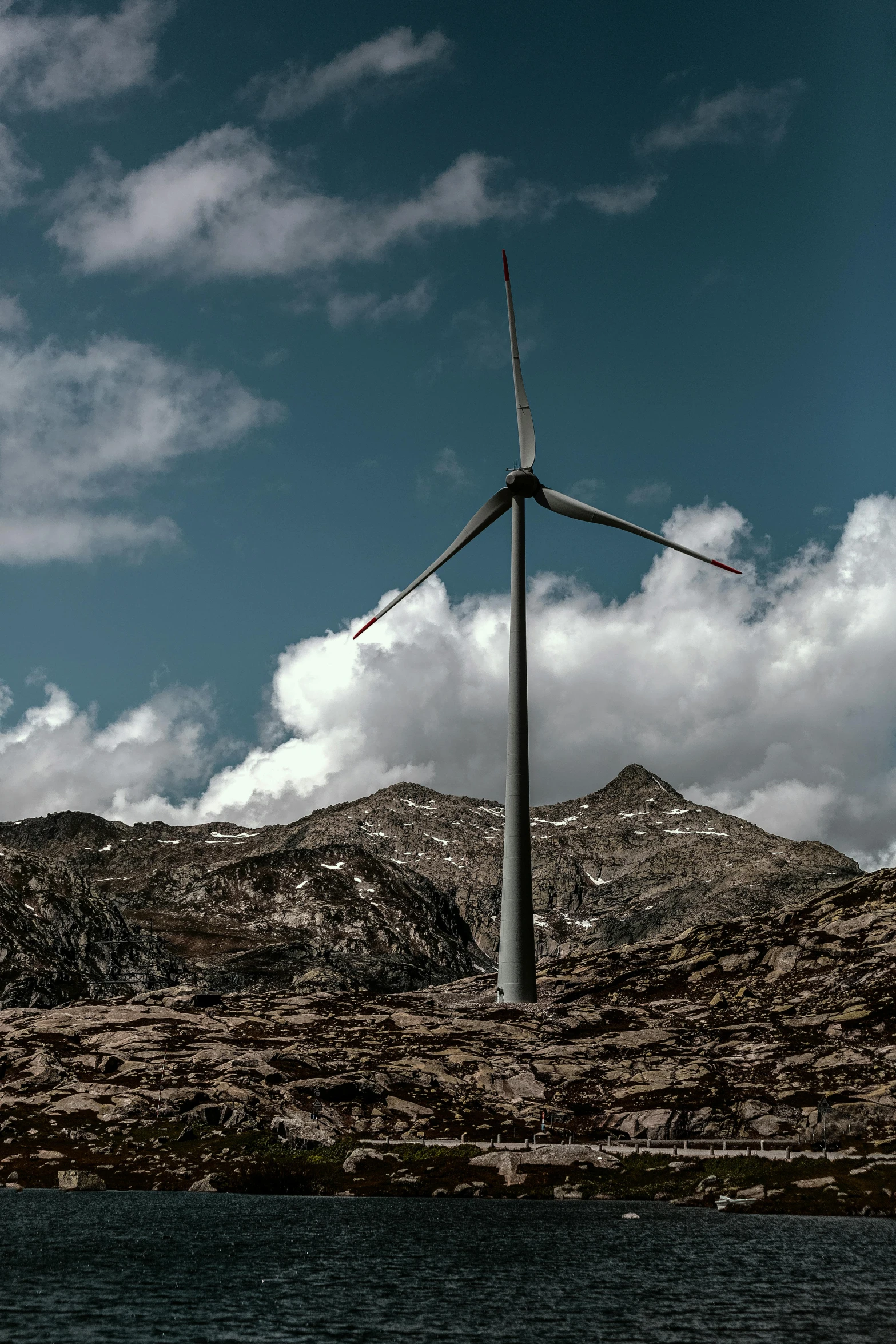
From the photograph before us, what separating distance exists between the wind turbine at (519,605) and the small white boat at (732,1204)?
70.9 metres

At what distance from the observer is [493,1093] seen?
137 metres

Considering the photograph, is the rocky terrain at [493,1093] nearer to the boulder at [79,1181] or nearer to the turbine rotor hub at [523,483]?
the boulder at [79,1181]

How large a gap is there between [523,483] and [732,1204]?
10435 cm

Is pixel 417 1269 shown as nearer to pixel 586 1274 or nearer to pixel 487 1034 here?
pixel 586 1274

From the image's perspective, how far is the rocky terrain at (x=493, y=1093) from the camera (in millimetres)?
99188

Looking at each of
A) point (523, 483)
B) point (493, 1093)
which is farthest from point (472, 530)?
point (493, 1093)

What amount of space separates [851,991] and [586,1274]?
4871 inches

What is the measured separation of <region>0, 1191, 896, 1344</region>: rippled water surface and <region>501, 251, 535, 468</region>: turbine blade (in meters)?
107

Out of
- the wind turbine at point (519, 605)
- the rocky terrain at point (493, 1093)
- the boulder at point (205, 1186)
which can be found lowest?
the boulder at point (205, 1186)

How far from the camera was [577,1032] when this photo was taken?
169750 mm

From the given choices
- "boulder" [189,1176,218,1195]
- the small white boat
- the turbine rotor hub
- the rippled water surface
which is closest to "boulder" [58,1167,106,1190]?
"boulder" [189,1176,218,1195]

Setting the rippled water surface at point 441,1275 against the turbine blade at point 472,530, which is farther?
the turbine blade at point 472,530

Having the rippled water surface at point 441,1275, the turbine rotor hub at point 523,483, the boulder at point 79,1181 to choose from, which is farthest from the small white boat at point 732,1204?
the turbine rotor hub at point 523,483

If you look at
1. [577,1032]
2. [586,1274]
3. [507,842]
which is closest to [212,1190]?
[586,1274]
